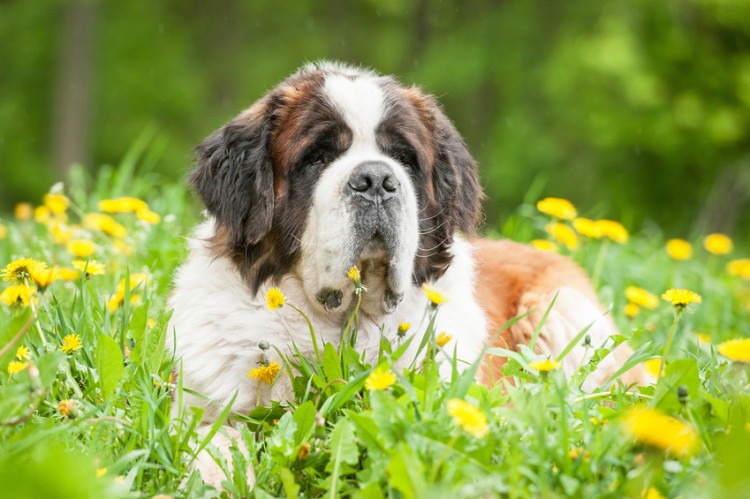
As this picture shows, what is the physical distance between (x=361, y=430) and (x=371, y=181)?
96 cm

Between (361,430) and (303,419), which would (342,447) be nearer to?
(361,430)

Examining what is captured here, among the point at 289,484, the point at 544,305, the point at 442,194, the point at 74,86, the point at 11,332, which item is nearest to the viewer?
the point at 289,484

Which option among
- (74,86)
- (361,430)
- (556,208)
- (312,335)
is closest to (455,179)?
(312,335)

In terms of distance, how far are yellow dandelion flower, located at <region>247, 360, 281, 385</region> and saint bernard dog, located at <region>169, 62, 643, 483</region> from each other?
6 cm

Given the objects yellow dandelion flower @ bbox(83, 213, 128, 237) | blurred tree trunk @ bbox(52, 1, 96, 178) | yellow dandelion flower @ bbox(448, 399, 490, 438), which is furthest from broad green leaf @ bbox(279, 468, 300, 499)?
blurred tree trunk @ bbox(52, 1, 96, 178)

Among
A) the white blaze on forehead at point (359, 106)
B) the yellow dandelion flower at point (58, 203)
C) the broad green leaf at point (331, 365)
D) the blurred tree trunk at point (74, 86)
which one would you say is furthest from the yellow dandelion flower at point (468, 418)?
the blurred tree trunk at point (74, 86)

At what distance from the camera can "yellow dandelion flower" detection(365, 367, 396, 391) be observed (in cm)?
252

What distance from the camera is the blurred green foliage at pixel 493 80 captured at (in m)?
12.2

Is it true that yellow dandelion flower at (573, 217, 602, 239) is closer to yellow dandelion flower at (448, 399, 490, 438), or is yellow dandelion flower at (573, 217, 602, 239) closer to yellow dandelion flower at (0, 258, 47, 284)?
yellow dandelion flower at (448, 399, 490, 438)

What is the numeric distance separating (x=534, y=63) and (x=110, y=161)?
330 inches

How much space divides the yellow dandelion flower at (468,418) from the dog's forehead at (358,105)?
1309 mm

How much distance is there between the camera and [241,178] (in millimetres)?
3342

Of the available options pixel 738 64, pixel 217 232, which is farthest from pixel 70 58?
pixel 217 232

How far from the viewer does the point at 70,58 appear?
15312 mm
